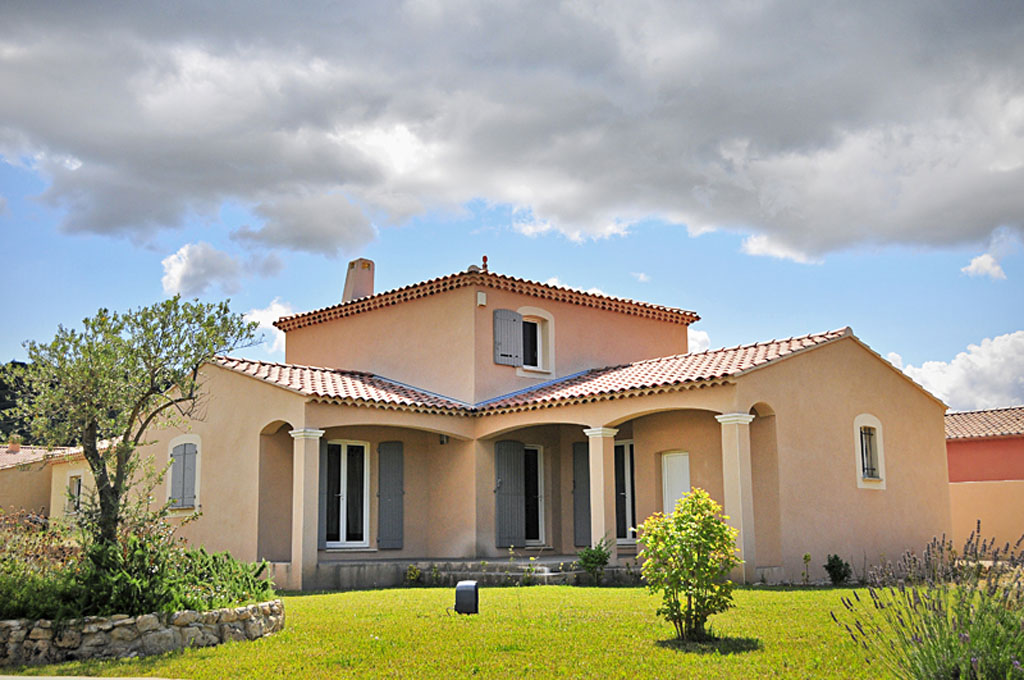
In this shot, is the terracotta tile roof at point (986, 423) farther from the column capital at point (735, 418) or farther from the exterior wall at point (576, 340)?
the column capital at point (735, 418)

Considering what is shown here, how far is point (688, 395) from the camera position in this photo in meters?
16.8

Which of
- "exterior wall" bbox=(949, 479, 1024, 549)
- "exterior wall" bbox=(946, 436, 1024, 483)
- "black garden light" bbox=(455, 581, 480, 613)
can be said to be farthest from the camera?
"exterior wall" bbox=(946, 436, 1024, 483)

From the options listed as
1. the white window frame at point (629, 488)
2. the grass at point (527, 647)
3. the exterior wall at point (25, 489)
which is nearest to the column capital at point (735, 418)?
the white window frame at point (629, 488)

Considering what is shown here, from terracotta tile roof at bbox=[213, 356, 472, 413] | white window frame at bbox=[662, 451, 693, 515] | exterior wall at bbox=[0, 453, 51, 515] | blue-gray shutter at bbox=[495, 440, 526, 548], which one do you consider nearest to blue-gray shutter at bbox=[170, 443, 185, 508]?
terracotta tile roof at bbox=[213, 356, 472, 413]

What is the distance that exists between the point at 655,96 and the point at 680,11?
202 cm

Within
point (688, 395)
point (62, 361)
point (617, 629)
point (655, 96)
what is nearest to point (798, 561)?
point (688, 395)

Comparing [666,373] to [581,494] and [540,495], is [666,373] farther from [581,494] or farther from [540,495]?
[540,495]

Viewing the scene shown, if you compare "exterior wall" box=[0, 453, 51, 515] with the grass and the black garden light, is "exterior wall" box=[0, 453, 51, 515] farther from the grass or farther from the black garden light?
the black garden light

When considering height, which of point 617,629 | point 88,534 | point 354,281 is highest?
point 354,281

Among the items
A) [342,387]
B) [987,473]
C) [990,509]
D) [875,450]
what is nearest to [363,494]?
[342,387]

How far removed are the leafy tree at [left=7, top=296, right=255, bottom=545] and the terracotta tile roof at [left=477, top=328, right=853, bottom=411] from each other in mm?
8355

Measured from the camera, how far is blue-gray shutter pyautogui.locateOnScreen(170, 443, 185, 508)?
65.4 ft

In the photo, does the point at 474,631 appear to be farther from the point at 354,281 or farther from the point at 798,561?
the point at 354,281

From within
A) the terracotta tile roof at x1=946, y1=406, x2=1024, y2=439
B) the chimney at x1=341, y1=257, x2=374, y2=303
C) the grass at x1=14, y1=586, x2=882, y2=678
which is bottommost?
the grass at x1=14, y1=586, x2=882, y2=678
